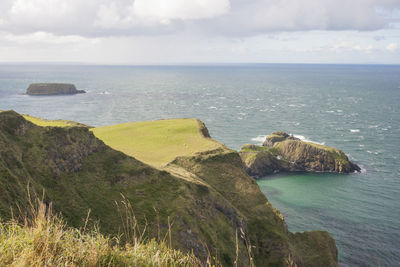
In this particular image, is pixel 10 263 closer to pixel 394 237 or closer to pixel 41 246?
pixel 41 246

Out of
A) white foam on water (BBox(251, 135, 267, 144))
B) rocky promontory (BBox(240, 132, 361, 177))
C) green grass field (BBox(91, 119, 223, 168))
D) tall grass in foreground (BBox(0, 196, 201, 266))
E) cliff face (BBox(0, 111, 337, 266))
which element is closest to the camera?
tall grass in foreground (BBox(0, 196, 201, 266))

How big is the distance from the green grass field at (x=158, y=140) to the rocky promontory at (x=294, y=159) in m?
23.9

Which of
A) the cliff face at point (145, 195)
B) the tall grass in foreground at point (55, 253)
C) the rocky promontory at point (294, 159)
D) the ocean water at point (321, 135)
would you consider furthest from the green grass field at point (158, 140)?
the tall grass in foreground at point (55, 253)

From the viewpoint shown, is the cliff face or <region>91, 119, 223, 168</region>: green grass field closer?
the cliff face

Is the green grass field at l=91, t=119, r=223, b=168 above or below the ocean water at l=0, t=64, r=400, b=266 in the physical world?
above

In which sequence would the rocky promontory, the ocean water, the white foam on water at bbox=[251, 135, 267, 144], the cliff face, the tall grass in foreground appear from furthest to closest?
the white foam on water at bbox=[251, 135, 267, 144] → the rocky promontory → the ocean water → the cliff face → the tall grass in foreground

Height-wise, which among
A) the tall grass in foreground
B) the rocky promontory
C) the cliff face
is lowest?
the rocky promontory

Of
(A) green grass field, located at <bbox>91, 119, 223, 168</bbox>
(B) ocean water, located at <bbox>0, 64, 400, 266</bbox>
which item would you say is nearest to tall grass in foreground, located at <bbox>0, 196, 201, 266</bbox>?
(A) green grass field, located at <bbox>91, 119, 223, 168</bbox>

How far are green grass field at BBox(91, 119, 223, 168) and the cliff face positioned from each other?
18.5 feet

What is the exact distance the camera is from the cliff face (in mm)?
29422

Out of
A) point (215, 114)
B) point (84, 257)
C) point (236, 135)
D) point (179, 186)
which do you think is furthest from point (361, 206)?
point (215, 114)

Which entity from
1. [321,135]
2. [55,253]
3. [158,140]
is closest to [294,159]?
[321,135]

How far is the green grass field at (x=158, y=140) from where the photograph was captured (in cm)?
5031

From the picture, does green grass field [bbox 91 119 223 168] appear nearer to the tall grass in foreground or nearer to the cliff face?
the cliff face
